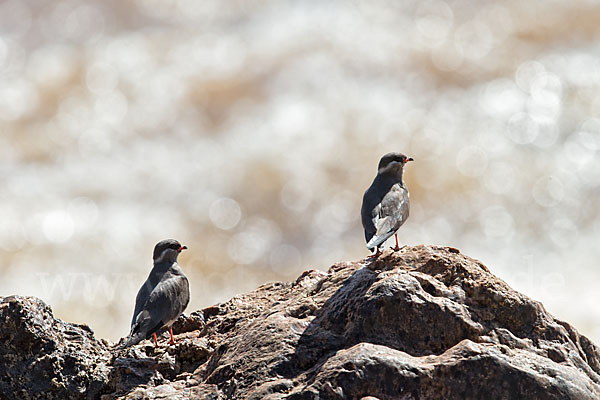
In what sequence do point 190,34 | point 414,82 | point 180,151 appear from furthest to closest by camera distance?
point 190,34, point 414,82, point 180,151

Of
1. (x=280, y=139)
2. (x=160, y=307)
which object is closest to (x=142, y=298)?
(x=160, y=307)

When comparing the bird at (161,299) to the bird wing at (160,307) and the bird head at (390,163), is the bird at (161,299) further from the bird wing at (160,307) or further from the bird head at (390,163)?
the bird head at (390,163)

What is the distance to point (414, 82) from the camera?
23859 millimetres

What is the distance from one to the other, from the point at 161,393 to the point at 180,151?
16789 mm

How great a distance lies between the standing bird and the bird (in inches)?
72.0

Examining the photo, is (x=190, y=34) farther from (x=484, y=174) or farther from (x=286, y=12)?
(x=484, y=174)

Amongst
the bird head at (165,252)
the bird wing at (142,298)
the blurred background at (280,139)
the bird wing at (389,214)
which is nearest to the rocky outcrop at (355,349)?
the bird wing at (389,214)

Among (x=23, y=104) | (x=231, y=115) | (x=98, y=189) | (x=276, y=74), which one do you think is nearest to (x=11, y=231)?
(x=98, y=189)

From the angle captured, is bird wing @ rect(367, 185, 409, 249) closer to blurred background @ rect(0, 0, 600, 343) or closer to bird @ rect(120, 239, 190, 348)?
bird @ rect(120, 239, 190, 348)

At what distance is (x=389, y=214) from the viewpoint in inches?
285

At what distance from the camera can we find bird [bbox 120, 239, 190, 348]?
6.84 metres

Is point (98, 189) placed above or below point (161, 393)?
above

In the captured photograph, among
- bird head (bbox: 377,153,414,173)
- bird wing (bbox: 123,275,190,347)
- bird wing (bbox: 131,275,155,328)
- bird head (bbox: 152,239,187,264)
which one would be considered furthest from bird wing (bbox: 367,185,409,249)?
bird wing (bbox: 131,275,155,328)

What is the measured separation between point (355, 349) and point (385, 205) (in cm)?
229
